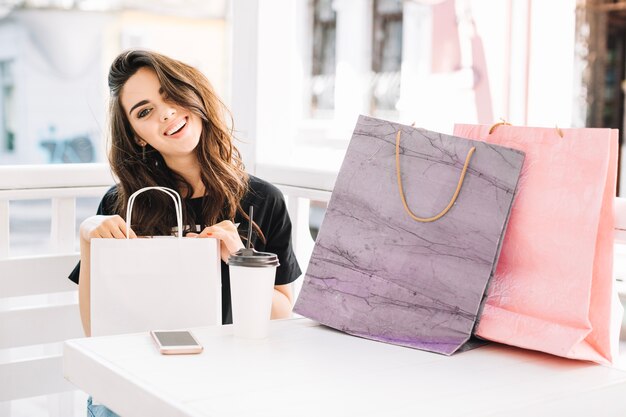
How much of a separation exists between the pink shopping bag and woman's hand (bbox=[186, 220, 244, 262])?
1.50ft

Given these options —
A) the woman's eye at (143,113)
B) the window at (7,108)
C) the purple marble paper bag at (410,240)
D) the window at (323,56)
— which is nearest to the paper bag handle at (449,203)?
the purple marble paper bag at (410,240)

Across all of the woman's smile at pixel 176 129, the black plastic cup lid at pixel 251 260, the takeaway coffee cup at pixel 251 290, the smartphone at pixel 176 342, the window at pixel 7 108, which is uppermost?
the window at pixel 7 108

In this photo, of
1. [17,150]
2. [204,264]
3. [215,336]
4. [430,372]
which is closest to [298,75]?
[204,264]

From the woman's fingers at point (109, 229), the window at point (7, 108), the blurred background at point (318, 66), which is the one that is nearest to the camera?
the woman's fingers at point (109, 229)

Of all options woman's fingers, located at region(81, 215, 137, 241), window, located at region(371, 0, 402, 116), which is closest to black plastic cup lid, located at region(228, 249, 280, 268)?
woman's fingers, located at region(81, 215, 137, 241)

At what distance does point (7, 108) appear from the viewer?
9508 millimetres

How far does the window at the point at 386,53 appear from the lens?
8219mm

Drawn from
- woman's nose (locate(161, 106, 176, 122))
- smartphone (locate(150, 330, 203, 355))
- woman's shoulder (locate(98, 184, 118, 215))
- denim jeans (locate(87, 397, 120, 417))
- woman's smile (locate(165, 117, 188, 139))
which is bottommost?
denim jeans (locate(87, 397, 120, 417))

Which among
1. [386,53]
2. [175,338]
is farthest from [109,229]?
[386,53]

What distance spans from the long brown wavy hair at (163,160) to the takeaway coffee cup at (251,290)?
20.1 inches

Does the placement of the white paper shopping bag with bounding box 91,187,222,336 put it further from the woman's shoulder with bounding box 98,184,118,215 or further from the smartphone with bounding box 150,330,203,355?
the woman's shoulder with bounding box 98,184,118,215

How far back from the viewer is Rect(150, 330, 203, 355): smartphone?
95 cm

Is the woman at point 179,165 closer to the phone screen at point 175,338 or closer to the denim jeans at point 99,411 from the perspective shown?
the denim jeans at point 99,411

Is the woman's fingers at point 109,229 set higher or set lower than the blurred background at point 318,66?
lower
